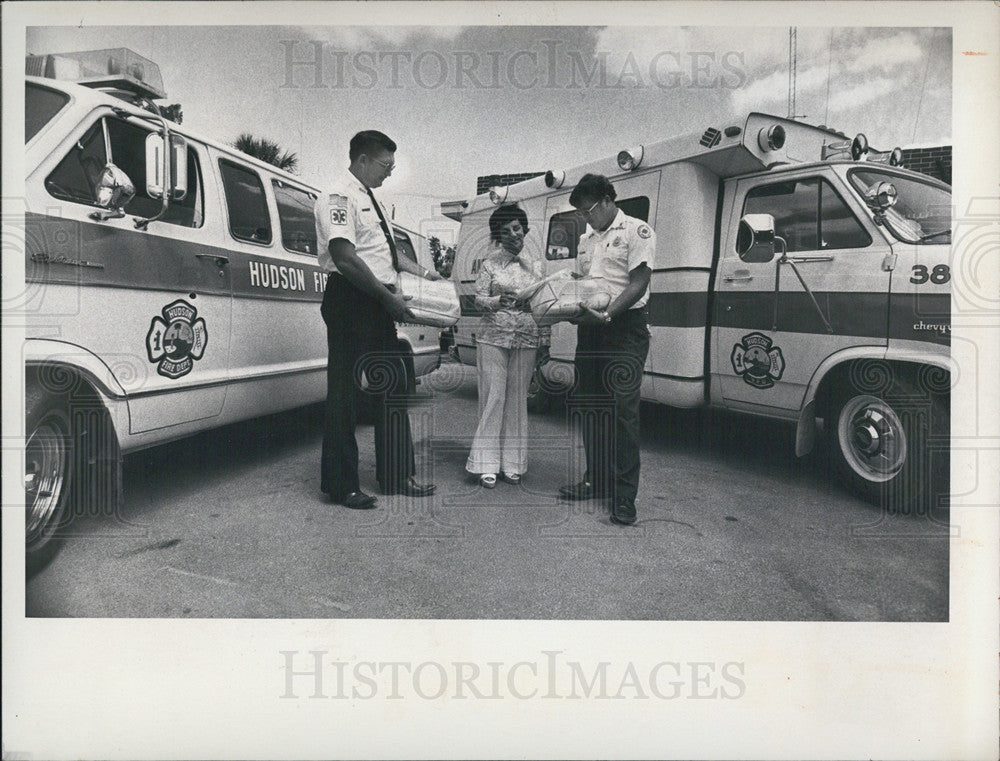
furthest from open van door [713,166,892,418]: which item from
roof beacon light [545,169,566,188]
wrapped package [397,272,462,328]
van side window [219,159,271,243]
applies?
van side window [219,159,271,243]

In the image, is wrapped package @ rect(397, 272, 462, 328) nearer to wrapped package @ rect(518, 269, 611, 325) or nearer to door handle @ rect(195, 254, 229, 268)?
wrapped package @ rect(518, 269, 611, 325)

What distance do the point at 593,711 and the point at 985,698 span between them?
1.61 meters

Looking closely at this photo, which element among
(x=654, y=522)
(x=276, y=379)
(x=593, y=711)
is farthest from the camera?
(x=276, y=379)

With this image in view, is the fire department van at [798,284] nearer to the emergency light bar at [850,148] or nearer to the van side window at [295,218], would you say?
the emergency light bar at [850,148]

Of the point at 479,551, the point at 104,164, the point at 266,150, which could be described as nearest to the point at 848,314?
the point at 479,551

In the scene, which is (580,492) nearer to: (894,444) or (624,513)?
(624,513)

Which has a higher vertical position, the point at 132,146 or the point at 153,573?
the point at 132,146

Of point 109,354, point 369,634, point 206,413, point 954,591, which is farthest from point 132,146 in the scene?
point 954,591

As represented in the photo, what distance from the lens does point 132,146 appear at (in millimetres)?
2701

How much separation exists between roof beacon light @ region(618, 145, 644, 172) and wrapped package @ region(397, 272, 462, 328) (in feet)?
3.98

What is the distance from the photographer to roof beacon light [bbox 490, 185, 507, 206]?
338 centimetres

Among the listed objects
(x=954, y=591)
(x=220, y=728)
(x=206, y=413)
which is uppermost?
(x=206, y=413)

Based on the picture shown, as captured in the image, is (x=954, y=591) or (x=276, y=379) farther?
(x=276, y=379)

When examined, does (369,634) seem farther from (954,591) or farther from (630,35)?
(630,35)
